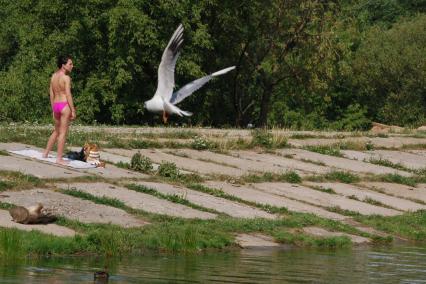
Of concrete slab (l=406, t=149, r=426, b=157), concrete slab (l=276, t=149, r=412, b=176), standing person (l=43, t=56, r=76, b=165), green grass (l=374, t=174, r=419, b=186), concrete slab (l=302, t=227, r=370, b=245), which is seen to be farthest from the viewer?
concrete slab (l=406, t=149, r=426, b=157)

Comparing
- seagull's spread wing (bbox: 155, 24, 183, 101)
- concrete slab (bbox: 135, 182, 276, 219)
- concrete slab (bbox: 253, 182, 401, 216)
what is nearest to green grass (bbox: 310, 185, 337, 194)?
concrete slab (bbox: 253, 182, 401, 216)

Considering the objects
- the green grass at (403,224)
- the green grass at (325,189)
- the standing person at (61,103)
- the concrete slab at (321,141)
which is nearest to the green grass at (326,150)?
the concrete slab at (321,141)

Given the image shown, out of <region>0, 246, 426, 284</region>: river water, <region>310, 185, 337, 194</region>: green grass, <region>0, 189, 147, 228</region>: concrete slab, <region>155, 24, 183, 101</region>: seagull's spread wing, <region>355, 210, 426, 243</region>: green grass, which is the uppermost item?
<region>155, 24, 183, 101</region>: seagull's spread wing

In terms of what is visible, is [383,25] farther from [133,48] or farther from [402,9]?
[133,48]

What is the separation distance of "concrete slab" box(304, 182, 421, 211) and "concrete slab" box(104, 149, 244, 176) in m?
1.57

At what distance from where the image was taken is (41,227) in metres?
14.2

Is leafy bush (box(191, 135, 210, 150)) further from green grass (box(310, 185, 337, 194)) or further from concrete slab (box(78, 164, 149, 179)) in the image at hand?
concrete slab (box(78, 164, 149, 179))

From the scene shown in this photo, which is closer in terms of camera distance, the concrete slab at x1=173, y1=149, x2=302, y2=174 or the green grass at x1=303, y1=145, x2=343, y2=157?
the concrete slab at x1=173, y1=149, x2=302, y2=174

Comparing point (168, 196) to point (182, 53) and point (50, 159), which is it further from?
point (182, 53)

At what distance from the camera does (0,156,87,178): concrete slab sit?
17.8m

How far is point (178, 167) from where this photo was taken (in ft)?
69.2

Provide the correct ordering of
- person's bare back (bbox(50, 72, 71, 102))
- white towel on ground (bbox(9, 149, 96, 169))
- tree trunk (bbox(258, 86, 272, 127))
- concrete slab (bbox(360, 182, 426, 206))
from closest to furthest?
person's bare back (bbox(50, 72, 71, 102)), white towel on ground (bbox(9, 149, 96, 169)), concrete slab (bbox(360, 182, 426, 206)), tree trunk (bbox(258, 86, 272, 127))

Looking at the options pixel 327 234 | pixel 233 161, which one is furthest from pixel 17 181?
pixel 233 161

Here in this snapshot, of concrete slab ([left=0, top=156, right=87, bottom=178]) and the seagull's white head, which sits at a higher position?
the seagull's white head
